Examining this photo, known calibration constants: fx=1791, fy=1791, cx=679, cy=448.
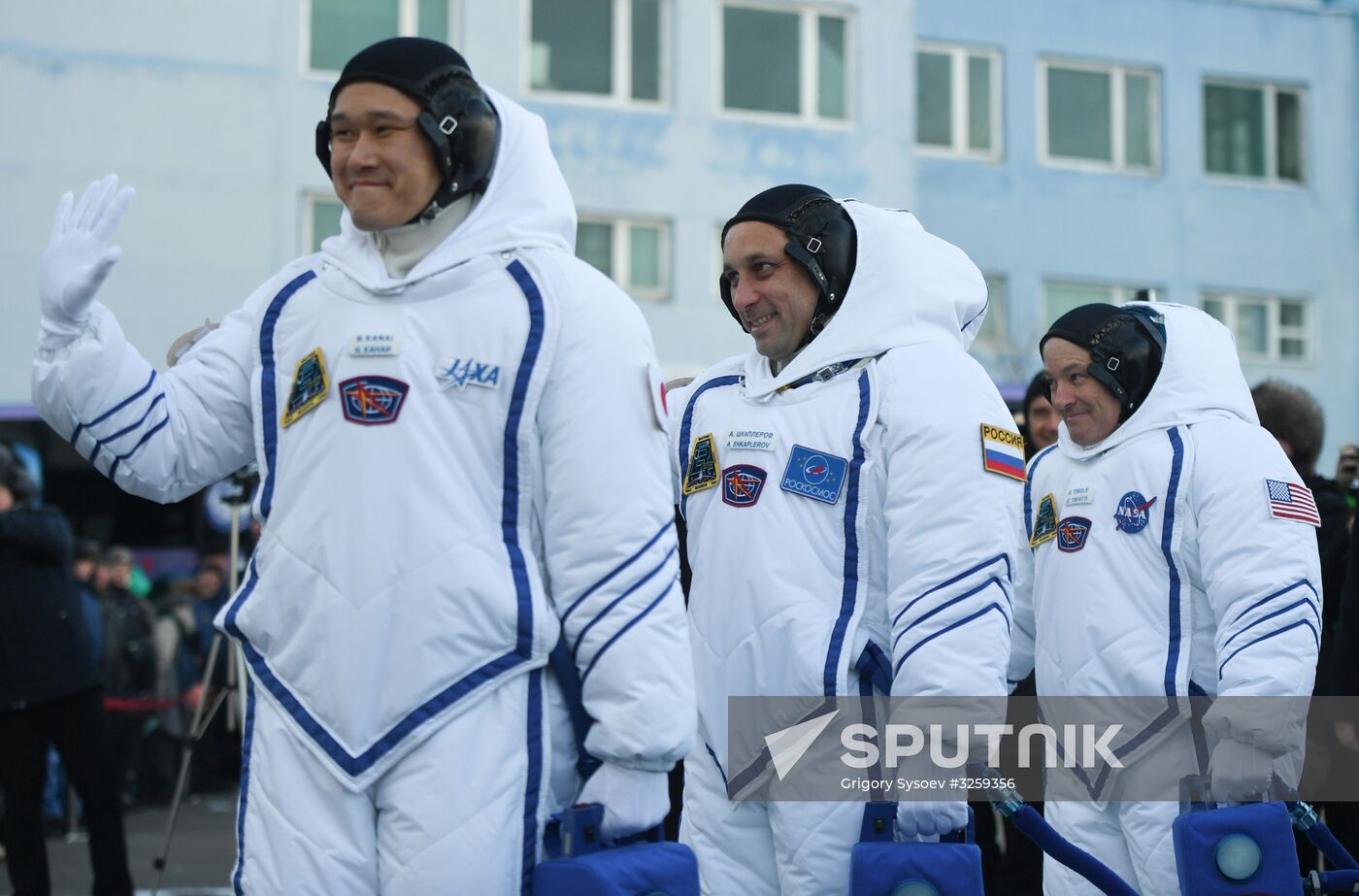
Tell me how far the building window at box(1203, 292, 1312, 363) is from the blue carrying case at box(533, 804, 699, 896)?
900 inches

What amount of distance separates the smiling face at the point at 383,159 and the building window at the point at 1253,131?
23388 millimetres

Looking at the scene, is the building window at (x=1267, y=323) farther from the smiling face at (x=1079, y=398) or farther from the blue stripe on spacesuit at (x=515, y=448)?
the blue stripe on spacesuit at (x=515, y=448)

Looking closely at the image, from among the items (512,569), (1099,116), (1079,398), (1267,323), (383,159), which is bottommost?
(512,569)

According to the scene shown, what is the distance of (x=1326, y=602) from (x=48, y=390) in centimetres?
583

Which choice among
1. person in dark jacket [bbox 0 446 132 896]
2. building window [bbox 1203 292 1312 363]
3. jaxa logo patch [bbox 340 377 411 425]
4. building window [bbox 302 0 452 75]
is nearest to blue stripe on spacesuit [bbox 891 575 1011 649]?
jaxa logo patch [bbox 340 377 411 425]

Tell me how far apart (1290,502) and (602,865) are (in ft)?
10.5

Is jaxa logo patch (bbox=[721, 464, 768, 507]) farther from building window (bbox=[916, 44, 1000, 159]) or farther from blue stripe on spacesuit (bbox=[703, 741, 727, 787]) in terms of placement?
building window (bbox=[916, 44, 1000, 159])

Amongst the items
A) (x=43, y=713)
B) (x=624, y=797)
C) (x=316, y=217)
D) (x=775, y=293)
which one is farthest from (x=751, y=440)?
(x=316, y=217)

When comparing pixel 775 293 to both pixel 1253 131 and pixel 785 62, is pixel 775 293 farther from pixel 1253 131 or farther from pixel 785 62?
pixel 1253 131

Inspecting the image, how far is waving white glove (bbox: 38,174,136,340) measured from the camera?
3.23 metres

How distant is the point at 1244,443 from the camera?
18.2ft

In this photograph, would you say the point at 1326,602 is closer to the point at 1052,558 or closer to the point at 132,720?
the point at 1052,558

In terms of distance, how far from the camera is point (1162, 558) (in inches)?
216

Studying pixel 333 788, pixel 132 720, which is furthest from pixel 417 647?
pixel 132 720
